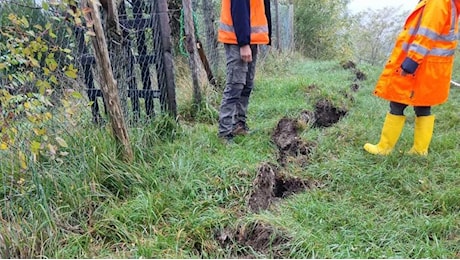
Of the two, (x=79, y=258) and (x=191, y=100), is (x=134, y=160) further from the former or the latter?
(x=191, y=100)

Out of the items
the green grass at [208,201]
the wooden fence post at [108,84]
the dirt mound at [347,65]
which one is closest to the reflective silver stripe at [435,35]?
the green grass at [208,201]

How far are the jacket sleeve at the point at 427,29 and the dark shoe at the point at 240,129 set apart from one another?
1504mm

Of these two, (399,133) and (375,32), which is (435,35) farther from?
(375,32)

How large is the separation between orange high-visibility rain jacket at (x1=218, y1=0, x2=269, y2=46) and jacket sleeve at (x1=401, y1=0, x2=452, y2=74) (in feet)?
4.00

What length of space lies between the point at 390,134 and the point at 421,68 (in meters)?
0.56

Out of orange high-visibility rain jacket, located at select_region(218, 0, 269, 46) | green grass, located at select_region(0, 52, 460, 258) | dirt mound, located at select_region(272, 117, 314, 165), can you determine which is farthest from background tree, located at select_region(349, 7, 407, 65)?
green grass, located at select_region(0, 52, 460, 258)

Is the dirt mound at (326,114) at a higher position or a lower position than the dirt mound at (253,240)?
higher

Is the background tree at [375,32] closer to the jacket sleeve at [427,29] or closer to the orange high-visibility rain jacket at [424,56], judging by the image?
the orange high-visibility rain jacket at [424,56]

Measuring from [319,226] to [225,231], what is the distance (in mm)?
522

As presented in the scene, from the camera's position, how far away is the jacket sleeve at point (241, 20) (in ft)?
10.0

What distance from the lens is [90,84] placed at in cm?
315

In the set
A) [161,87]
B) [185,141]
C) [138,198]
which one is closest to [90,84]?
[161,87]

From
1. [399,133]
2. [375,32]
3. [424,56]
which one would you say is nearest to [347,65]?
[399,133]

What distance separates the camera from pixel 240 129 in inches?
141
